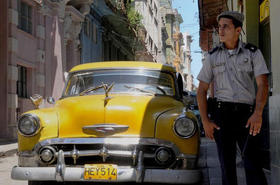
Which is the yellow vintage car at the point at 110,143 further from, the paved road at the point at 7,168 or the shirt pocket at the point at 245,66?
the shirt pocket at the point at 245,66

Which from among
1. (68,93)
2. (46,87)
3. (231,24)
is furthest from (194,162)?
(46,87)

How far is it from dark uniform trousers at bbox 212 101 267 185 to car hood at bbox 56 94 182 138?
1199 mm

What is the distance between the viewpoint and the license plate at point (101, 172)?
4.60m

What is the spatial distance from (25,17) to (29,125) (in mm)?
12364

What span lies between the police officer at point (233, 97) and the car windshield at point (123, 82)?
2.08 metres

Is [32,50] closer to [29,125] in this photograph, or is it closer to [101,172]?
[29,125]

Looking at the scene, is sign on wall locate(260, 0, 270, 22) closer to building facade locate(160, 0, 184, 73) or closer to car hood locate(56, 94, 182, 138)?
car hood locate(56, 94, 182, 138)

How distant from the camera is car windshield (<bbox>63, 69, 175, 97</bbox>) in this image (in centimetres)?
599

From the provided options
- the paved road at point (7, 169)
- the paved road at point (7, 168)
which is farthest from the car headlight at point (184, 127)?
the paved road at point (7, 169)

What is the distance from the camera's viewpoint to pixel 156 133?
4.85m

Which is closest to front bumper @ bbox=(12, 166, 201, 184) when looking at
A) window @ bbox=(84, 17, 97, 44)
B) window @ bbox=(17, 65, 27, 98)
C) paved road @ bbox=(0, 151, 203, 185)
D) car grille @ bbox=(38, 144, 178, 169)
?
car grille @ bbox=(38, 144, 178, 169)

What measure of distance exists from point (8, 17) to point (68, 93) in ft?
31.0

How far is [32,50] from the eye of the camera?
1712 cm

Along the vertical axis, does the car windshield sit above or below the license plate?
above
